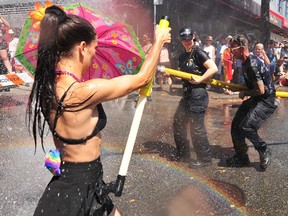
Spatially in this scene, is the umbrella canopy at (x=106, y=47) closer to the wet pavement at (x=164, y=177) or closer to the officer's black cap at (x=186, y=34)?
the wet pavement at (x=164, y=177)

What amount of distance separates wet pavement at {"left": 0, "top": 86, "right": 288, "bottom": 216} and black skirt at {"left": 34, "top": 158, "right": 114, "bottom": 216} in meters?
1.59

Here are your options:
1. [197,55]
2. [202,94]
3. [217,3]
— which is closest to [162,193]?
[202,94]

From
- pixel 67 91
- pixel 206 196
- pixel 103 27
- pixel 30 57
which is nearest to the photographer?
Answer: pixel 67 91

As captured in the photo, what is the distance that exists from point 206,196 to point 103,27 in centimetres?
229

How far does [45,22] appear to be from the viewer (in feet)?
6.66

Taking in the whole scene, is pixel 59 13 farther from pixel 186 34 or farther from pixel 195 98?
pixel 195 98

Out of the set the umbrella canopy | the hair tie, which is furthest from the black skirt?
the umbrella canopy

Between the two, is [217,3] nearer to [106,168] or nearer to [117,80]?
[106,168]

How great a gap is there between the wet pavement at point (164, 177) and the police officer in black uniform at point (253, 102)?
1.11 ft

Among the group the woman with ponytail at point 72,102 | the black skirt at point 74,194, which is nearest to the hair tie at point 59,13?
the woman with ponytail at point 72,102

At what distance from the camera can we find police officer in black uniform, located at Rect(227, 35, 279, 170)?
462 centimetres

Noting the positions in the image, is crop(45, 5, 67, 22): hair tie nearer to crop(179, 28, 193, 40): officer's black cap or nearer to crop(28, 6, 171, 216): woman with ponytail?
crop(28, 6, 171, 216): woman with ponytail

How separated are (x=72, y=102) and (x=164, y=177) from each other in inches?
112

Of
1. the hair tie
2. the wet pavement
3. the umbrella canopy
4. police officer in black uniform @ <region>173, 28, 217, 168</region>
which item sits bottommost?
the wet pavement
